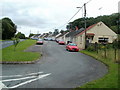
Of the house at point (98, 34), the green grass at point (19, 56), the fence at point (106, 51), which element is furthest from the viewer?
the house at point (98, 34)

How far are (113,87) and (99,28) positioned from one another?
99.6ft

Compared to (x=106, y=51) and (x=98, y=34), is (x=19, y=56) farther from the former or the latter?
(x=98, y=34)

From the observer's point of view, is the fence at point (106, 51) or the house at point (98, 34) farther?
the house at point (98, 34)

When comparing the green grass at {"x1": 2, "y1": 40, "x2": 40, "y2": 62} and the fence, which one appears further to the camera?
the fence

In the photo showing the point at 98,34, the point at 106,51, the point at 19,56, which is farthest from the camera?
the point at 98,34

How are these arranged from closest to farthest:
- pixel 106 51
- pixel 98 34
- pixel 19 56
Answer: pixel 19 56 < pixel 106 51 < pixel 98 34

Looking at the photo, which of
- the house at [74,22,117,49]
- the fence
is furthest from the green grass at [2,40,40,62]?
the house at [74,22,117,49]

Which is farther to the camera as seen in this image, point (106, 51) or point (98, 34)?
point (98, 34)

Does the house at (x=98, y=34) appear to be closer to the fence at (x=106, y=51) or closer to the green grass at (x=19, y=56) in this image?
the fence at (x=106, y=51)

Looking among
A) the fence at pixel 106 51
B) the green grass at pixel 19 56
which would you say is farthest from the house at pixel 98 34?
the green grass at pixel 19 56

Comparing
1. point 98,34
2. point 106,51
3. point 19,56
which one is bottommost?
point 19,56

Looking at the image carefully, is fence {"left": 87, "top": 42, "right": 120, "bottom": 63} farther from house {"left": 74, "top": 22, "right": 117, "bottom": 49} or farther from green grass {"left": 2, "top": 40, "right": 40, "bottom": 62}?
house {"left": 74, "top": 22, "right": 117, "bottom": 49}

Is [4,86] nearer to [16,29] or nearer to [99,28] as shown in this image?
[99,28]

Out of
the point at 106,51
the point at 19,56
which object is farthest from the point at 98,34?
the point at 19,56
